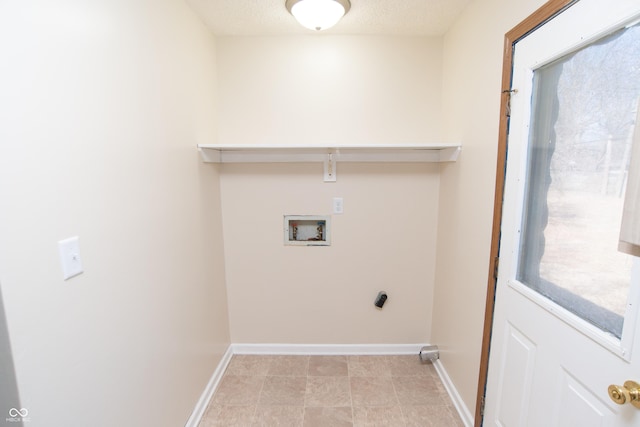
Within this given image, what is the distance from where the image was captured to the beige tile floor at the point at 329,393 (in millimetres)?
1705

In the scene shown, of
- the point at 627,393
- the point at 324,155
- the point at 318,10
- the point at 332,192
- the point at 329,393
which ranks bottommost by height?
the point at 329,393

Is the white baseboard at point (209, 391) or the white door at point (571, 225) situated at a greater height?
the white door at point (571, 225)

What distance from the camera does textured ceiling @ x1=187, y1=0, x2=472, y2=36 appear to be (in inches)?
63.7

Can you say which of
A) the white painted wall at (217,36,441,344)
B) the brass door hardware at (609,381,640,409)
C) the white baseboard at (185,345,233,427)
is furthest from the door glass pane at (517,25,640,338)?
the white baseboard at (185,345,233,427)

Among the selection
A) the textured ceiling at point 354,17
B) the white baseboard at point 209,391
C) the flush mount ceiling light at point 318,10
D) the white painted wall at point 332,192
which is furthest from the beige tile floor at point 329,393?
the textured ceiling at point 354,17

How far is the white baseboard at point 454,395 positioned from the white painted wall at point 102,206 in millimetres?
1636

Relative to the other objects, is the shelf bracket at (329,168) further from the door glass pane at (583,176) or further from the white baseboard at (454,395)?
the white baseboard at (454,395)

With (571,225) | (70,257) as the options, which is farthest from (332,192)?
→ (70,257)

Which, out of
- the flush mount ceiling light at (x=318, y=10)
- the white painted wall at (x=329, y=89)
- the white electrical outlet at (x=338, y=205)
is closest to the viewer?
the flush mount ceiling light at (x=318, y=10)

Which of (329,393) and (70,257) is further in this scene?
(329,393)

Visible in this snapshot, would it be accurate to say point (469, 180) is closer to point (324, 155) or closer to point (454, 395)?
point (324, 155)

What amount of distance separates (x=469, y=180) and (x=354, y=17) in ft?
4.09

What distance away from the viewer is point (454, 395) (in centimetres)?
182

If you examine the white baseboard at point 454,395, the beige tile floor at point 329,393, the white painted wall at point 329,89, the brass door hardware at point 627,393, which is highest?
the white painted wall at point 329,89
